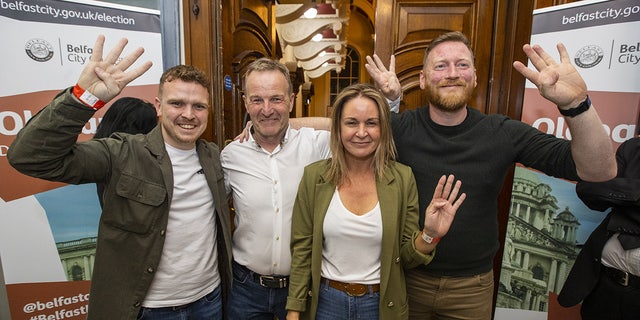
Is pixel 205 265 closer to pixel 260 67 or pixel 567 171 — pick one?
pixel 260 67

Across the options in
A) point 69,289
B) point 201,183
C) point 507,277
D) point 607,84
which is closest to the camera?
point 201,183

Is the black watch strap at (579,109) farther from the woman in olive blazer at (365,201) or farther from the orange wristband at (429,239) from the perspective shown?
the orange wristband at (429,239)

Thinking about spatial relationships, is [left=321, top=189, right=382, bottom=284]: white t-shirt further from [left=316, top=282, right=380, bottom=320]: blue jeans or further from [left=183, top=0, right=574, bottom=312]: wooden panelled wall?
[left=183, top=0, right=574, bottom=312]: wooden panelled wall

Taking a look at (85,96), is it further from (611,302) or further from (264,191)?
(611,302)

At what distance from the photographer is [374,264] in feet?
4.95

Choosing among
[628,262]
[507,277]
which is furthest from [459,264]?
[507,277]

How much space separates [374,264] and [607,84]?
1675 millimetres

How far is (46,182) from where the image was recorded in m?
2.08

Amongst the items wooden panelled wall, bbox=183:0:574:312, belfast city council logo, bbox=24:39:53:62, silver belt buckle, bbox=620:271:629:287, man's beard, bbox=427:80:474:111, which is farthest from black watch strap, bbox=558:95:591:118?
belfast city council logo, bbox=24:39:53:62

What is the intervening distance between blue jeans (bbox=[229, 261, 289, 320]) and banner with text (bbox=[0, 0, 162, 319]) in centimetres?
112

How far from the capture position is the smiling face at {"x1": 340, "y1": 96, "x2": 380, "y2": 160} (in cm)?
152

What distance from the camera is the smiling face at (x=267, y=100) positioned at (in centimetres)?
164

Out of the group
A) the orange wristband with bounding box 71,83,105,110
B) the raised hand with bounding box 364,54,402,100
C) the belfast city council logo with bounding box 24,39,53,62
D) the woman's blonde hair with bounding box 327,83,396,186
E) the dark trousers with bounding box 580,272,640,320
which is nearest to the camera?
the orange wristband with bounding box 71,83,105,110

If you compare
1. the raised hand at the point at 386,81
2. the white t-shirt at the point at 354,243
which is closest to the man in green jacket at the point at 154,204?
the white t-shirt at the point at 354,243
